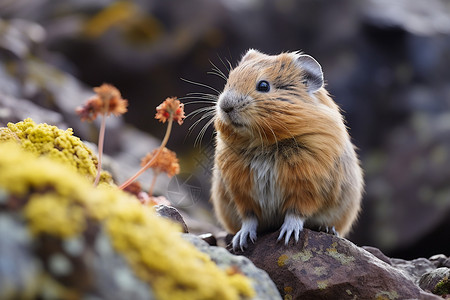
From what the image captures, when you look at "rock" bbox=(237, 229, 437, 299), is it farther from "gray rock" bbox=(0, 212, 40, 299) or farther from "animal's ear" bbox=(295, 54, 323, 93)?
"gray rock" bbox=(0, 212, 40, 299)

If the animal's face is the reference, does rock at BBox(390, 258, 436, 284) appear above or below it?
below

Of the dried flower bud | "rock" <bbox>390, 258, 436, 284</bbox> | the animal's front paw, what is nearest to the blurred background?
"rock" <bbox>390, 258, 436, 284</bbox>

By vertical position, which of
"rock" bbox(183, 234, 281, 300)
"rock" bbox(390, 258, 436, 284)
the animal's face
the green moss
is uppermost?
the animal's face

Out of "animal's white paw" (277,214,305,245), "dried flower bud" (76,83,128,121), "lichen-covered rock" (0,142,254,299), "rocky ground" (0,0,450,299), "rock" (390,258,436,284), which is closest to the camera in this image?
"lichen-covered rock" (0,142,254,299)

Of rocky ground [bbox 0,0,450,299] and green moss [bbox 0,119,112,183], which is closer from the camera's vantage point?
green moss [bbox 0,119,112,183]

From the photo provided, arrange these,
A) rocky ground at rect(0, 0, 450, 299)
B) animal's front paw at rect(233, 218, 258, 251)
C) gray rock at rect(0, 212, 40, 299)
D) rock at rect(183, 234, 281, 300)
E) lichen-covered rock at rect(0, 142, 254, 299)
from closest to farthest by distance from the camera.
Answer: gray rock at rect(0, 212, 40, 299) < lichen-covered rock at rect(0, 142, 254, 299) < rock at rect(183, 234, 281, 300) < animal's front paw at rect(233, 218, 258, 251) < rocky ground at rect(0, 0, 450, 299)

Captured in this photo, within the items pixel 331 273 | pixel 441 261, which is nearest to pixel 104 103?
pixel 331 273

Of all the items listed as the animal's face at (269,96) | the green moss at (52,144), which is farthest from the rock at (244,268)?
the animal's face at (269,96)

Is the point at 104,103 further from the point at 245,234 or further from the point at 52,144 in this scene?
the point at 245,234
